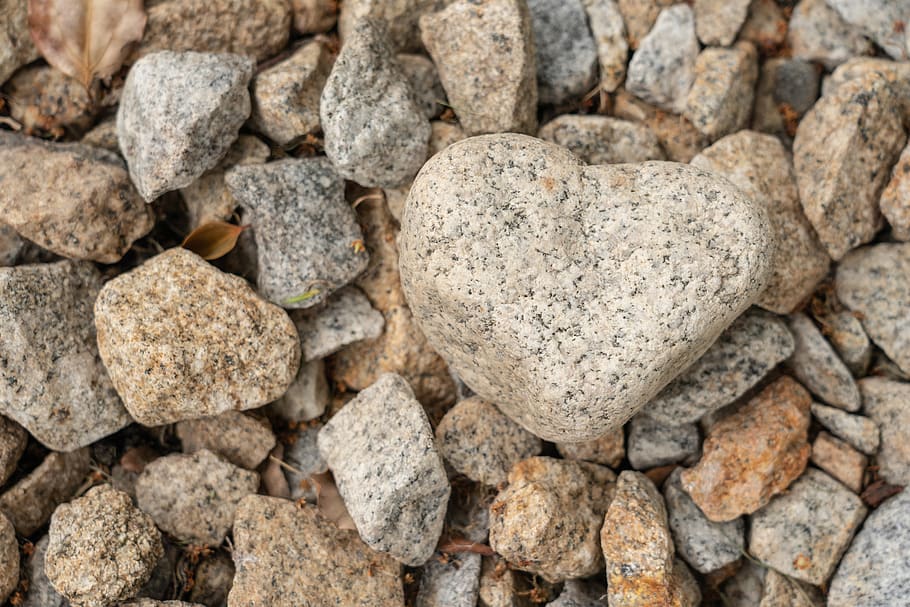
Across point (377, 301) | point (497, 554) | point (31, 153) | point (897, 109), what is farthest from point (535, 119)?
point (31, 153)

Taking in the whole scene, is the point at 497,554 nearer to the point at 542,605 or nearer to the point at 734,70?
the point at 542,605

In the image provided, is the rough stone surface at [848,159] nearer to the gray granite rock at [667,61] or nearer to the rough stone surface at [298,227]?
the gray granite rock at [667,61]

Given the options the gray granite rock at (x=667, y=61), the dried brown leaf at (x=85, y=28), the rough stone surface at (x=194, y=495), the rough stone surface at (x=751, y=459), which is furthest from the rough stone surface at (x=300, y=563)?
the gray granite rock at (x=667, y=61)

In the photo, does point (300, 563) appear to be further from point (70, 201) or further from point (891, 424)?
point (891, 424)

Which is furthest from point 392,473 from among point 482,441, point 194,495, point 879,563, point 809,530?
point 879,563

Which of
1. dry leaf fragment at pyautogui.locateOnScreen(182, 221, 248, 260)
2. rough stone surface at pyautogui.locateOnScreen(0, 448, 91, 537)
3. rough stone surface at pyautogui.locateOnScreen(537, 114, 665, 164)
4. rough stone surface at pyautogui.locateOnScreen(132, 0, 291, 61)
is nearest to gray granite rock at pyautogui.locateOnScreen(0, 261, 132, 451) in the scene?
rough stone surface at pyautogui.locateOnScreen(0, 448, 91, 537)
